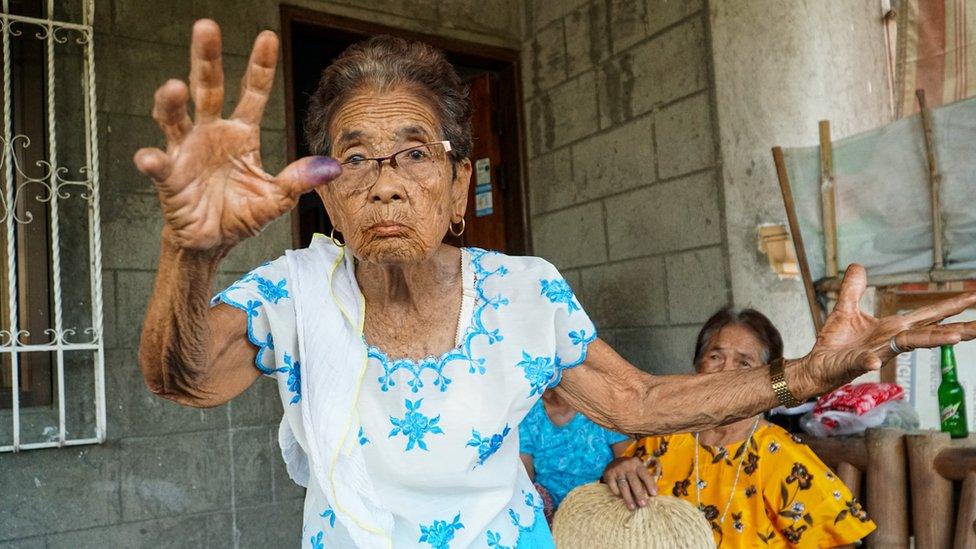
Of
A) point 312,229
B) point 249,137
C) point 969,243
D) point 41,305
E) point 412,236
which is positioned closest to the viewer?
point 249,137

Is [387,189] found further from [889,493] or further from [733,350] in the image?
[889,493]

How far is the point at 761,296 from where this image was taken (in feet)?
10.9

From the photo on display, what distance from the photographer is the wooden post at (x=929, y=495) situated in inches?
89.0

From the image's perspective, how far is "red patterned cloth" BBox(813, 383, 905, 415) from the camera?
257cm

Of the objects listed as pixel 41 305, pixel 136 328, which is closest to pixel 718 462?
pixel 136 328

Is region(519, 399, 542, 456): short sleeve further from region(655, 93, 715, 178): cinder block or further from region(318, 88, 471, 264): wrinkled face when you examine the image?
region(318, 88, 471, 264): wrinkled face

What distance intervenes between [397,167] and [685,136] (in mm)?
2314

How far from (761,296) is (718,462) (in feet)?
3.21

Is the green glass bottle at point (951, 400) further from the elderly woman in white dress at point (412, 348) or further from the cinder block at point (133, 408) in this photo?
the cinder block at point (133, 408)

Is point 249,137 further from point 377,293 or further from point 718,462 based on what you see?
point 718,462

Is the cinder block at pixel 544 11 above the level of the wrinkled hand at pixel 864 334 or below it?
above

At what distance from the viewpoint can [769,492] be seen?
2410 millimetres

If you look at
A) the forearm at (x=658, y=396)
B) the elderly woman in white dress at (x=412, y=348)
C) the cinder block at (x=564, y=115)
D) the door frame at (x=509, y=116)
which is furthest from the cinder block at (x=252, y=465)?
the forearm at (x=658, y=396)

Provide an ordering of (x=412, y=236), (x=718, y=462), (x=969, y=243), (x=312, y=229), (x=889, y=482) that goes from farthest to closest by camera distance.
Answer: (x=312, y=229)
(x=969, y=243)
(x=718, y=462)
(x=889, y=482)
(x=412, y=236)
